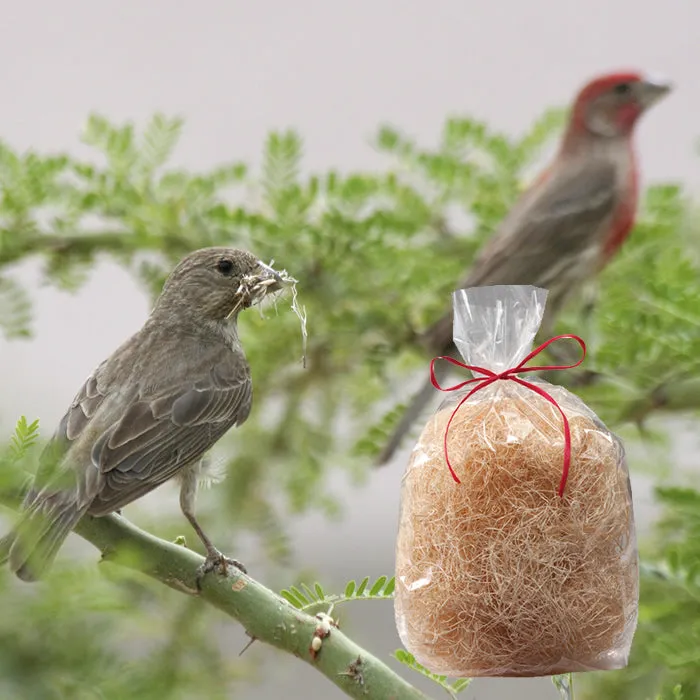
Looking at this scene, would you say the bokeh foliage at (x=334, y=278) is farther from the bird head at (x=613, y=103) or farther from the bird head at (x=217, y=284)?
the bird head at (x=613, y=103)

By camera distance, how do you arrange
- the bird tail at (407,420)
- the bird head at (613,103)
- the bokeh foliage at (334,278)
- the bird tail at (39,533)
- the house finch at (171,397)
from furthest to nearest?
the bird head at (613,103), the bird tail at (407,420), the bokeh foliage at (334,278), the house finch at (171,397), the bird tail at (39,533)

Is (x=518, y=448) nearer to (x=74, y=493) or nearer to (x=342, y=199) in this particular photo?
(x=74, y=493)

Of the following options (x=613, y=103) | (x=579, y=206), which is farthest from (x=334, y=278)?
(x=613, y=103)

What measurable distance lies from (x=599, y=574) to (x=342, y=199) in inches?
30.4

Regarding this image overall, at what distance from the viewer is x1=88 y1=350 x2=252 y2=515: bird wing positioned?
846 mm

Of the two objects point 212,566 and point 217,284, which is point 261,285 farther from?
point 212,566

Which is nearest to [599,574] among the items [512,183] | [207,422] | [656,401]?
[207,422]

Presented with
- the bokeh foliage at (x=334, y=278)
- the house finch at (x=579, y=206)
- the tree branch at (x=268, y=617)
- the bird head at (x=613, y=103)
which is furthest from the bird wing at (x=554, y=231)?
the tree branch at (x=268, y=617)

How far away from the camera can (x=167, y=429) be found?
89 cm

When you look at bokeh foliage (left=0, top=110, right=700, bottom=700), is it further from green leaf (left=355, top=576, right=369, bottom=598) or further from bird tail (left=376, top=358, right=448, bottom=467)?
green leaf (left=355, top=576, right=369, bottom=598)

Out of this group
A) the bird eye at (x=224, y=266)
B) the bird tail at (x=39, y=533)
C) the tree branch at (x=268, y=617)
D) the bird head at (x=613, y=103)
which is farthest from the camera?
the bird head at (x=613, y=103)

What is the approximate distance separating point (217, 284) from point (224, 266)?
3 cm

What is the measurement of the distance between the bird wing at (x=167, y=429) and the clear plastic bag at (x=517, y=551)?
0.19 m

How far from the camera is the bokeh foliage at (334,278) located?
1230 millimetres
